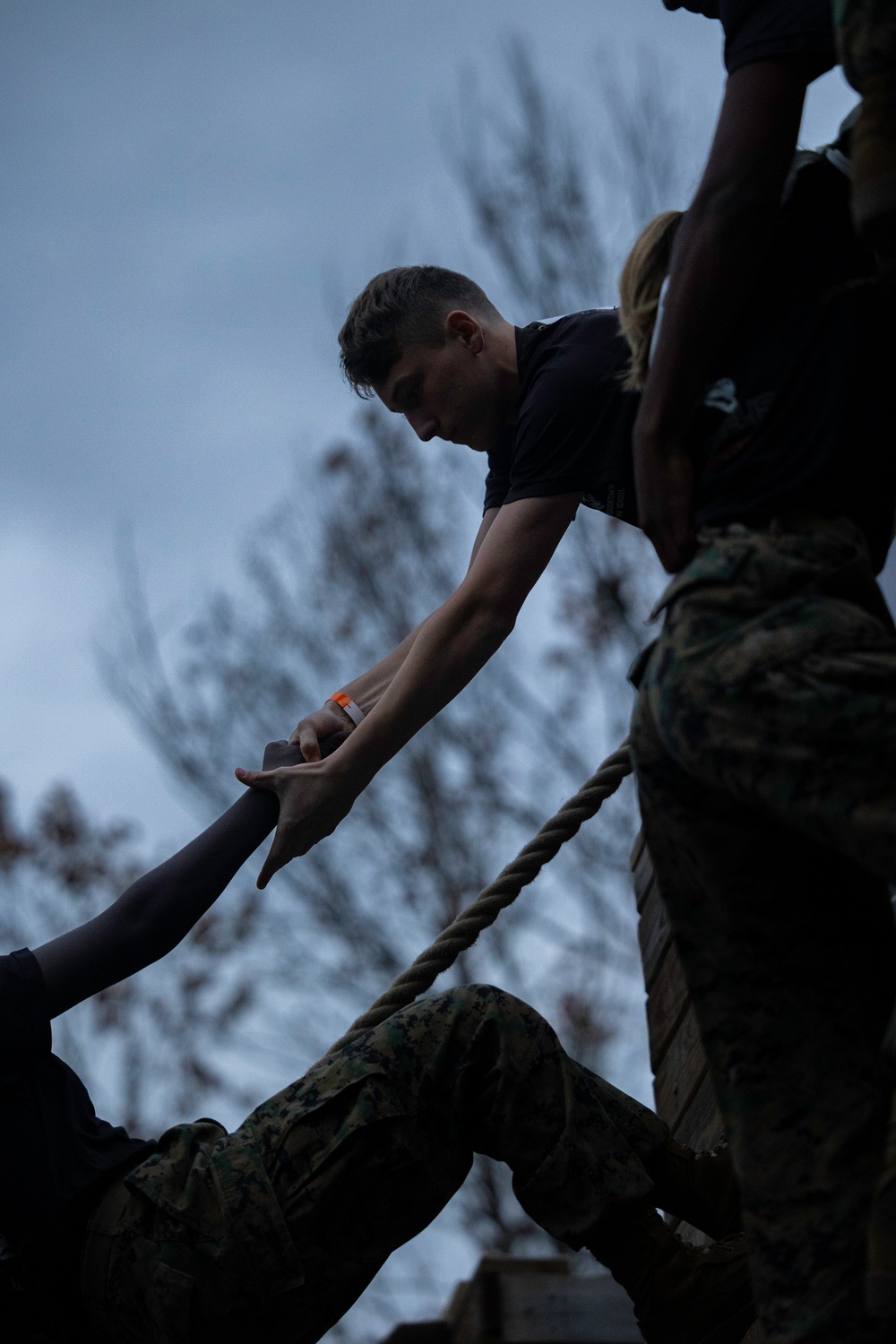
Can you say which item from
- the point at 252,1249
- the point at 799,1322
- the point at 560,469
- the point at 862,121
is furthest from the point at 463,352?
the point at 799,1322

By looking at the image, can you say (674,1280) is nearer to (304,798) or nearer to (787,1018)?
(787,1018)

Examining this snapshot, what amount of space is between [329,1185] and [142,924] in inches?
24.6

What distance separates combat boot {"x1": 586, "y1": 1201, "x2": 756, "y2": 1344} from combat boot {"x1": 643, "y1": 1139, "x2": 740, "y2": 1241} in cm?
7

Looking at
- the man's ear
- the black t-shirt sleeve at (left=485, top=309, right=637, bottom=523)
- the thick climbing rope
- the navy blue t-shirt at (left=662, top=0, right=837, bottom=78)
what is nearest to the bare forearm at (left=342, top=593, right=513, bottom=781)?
the black t-shirt sleeve at (left=485, top=309, right=637, bottom=523)

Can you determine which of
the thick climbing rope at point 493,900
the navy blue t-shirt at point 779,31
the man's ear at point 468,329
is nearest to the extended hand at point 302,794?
the thick climbing rope at point 493,900

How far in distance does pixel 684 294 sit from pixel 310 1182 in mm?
1512

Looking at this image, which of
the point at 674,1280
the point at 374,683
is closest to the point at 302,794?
the point at 374,683

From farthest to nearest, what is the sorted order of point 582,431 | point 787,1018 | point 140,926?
1. point 582,431
2. point 140,926
3. point 787,1018

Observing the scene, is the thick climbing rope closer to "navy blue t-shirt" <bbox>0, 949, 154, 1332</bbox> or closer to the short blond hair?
"navy blue t-shirt" <bbox>0, 949, 154, 1332</bbox>

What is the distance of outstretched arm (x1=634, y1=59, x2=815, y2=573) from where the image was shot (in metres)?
1.63

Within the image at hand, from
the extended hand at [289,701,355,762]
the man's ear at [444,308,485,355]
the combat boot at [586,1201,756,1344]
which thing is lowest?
the combat boot at [586,1201,756,1344]

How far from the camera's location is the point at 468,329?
3129 mm

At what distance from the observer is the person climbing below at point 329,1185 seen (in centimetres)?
224

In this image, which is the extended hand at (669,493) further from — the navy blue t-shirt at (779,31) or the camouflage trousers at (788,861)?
the navy blue t-shirt at (779,31)
